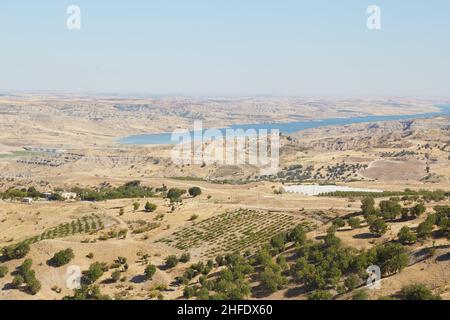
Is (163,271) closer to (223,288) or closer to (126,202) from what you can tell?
(223,288)

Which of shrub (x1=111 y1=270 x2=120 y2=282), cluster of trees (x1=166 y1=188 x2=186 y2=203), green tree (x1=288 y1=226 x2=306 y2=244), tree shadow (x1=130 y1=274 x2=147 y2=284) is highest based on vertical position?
green tree (x1=288 y1=226 x2=306 y2=244)

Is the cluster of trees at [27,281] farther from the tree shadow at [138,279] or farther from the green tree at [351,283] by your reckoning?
the green tree at [351,283]

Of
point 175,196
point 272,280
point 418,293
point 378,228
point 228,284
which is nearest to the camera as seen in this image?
point 418,293

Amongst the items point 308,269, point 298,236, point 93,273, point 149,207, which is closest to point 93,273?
point 93,273

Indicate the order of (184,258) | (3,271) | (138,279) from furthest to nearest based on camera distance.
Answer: (184,258) < (138,279) < (3,271)

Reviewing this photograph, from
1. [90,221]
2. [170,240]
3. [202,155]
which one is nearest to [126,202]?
[90,221]

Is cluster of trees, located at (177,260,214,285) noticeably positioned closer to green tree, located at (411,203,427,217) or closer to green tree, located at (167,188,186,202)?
green tree, located at (411,203,427,217)

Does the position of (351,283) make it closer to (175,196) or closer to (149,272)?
(149,272)

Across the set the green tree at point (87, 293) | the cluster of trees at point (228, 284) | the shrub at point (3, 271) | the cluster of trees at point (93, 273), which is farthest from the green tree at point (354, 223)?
the shrub at point (3, 271)

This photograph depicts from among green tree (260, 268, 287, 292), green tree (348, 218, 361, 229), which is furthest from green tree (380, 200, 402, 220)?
green tree (260, 268, 287, 292)
